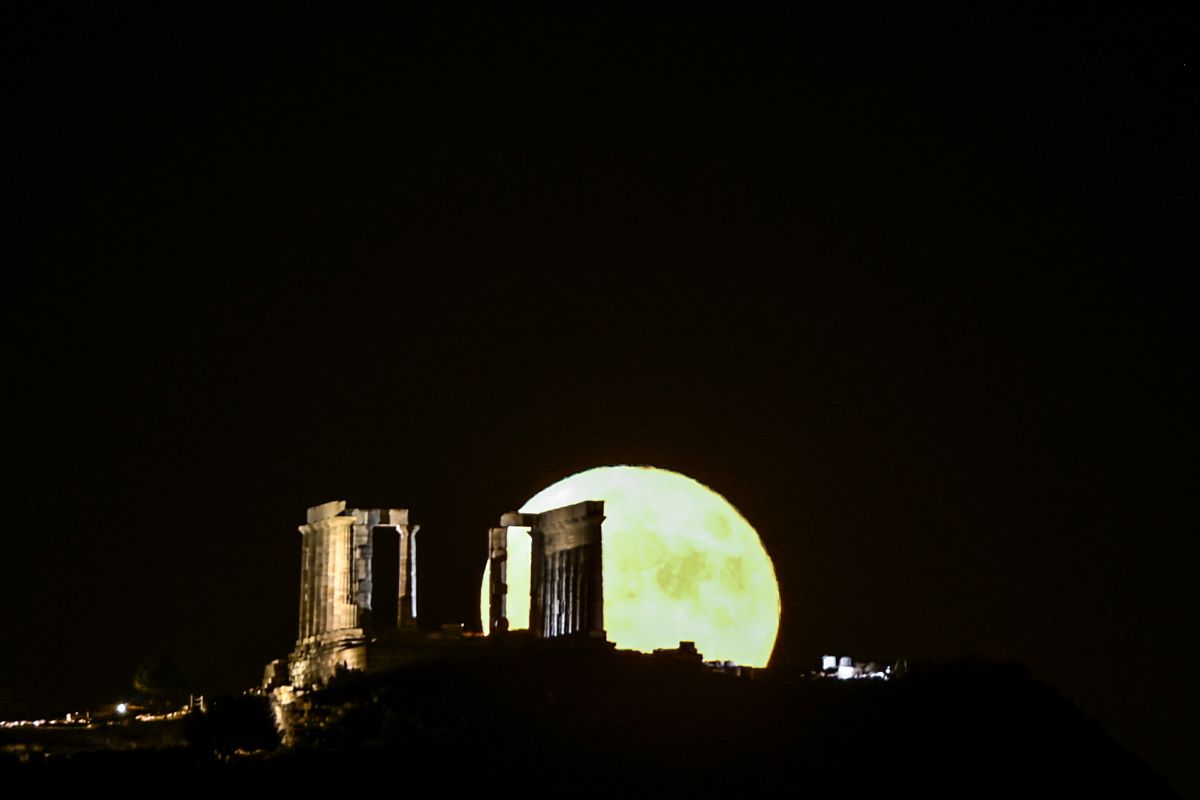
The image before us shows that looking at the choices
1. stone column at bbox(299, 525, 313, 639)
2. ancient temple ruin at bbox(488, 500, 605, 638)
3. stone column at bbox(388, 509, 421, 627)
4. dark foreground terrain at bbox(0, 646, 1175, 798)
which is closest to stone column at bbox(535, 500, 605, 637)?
ancient temple ruin at bbox(488, 500, 605, 638)

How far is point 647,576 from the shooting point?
93.8 meters

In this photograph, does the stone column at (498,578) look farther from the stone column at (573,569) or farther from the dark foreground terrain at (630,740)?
the dark foreground terrain at (630,740)

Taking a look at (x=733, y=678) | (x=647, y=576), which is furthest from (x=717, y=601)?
(x=733, y=678)

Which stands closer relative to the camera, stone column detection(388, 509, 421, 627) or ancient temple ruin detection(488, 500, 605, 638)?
ancient temple ruin detection(488, 500, 605, 638)

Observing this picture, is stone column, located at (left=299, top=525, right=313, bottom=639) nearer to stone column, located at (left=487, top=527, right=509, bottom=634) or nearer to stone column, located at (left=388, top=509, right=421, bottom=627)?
stone column, located at (left=388, top=509, right=421, bottom=627)

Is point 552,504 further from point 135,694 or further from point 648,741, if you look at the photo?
point 648,741

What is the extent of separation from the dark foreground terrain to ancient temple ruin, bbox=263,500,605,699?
14.5ft

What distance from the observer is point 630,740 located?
66688 mm

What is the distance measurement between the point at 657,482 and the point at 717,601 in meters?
5.66

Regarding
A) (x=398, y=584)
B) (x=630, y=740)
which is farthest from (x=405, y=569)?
(x=630, y=740)

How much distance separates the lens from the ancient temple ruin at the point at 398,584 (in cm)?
7825

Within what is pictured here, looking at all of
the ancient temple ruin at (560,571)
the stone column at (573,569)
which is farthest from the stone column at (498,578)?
the stone column at (573,569)

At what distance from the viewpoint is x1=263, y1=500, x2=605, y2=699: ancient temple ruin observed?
7825 centimetres

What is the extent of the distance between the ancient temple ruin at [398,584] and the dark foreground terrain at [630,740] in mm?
4406
